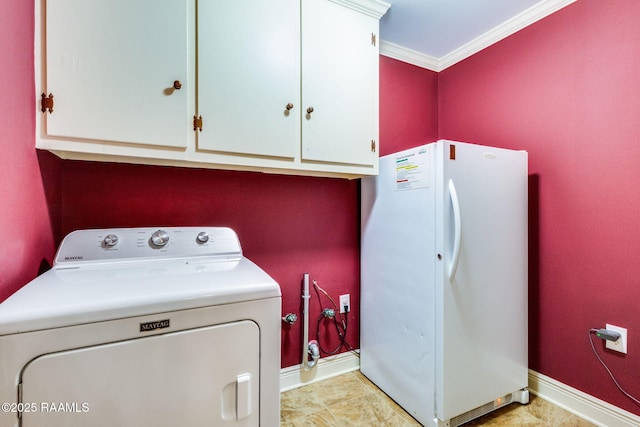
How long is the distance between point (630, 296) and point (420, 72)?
6.40 ft

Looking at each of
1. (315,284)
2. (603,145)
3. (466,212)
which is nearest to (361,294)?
(315,284)

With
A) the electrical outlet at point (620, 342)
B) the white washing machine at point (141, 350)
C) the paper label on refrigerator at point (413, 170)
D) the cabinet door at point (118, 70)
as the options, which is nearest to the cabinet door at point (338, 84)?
the paper label on refrigerator at point (413, 170)

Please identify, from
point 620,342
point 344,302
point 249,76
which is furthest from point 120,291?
point 620,342

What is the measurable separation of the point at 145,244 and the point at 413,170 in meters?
1.37

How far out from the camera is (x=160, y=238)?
1.35m

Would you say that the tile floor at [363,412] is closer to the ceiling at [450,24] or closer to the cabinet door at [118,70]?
the cabinet door at [118,70]

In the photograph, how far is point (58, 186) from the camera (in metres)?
1.32

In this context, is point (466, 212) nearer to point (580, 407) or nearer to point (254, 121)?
point (254, 121)

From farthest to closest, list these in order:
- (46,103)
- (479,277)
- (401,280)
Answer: (401,280) → (479,277) → (46,103)

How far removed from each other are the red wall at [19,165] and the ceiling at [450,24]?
1.73 meters

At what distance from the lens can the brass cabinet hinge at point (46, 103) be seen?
1.05m

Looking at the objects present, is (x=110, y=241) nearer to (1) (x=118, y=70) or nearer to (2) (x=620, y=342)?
(1) (x=118, y=70)

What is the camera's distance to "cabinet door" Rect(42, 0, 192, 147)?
42.1 inches

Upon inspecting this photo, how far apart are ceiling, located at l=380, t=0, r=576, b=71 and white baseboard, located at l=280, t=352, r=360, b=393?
224cm
